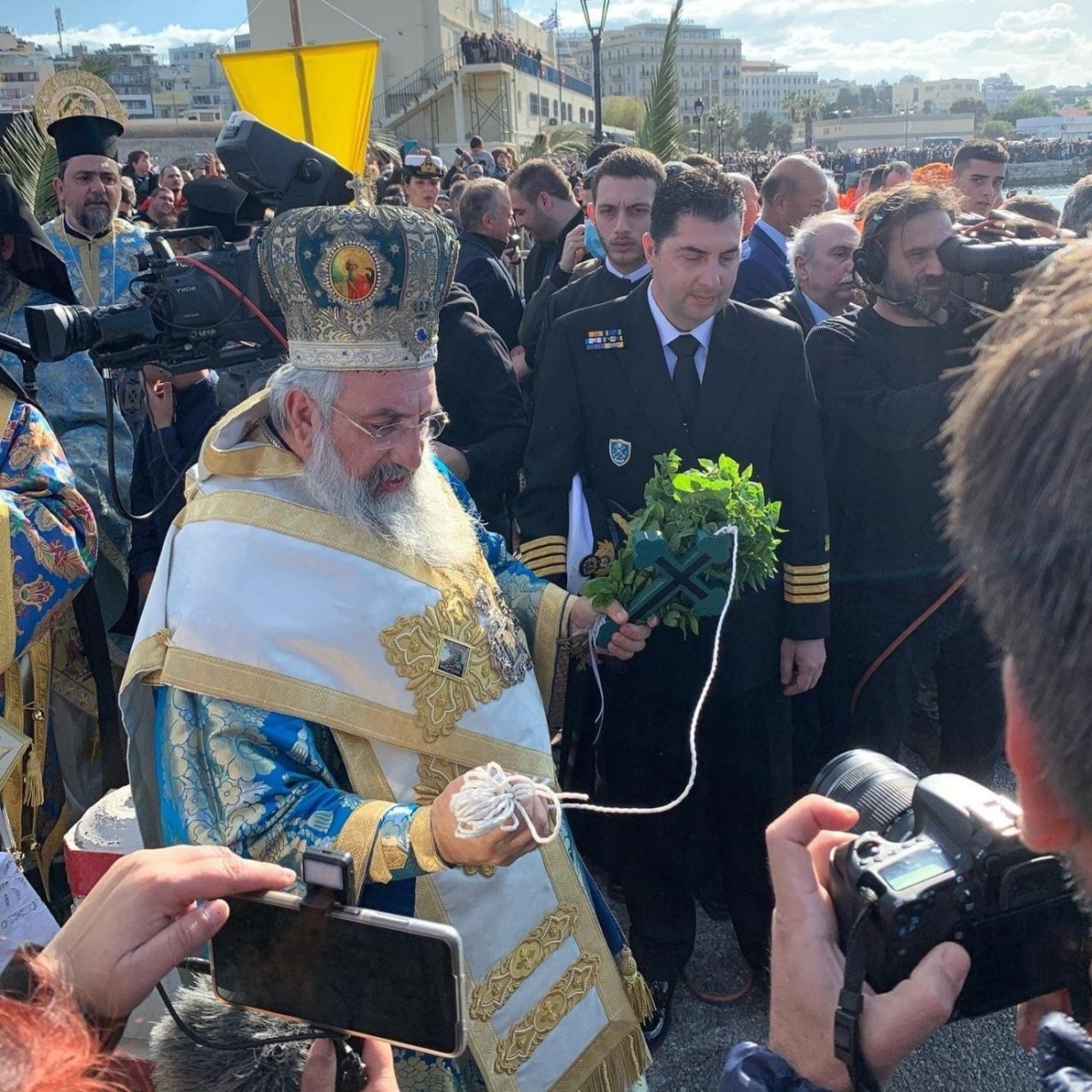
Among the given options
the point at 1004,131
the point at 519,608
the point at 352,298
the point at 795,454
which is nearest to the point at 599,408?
the point at 795,454

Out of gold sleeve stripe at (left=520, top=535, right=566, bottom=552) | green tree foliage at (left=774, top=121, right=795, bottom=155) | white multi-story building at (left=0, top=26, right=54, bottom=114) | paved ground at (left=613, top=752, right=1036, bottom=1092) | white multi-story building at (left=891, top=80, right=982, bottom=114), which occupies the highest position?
white multi-story building at (left=891, top=80, right=982, bottom=114)

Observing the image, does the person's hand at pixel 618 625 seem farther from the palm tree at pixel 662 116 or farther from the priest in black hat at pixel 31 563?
the palm tree at pixel 662 116

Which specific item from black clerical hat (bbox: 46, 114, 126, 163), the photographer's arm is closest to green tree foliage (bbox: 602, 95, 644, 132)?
black clerical hat (bbox: 46, 114, 126, 163)

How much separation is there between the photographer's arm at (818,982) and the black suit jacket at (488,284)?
168 inches

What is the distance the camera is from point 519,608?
2.52 meters

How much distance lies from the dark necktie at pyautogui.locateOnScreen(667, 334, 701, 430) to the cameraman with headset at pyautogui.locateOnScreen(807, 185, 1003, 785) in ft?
2.00

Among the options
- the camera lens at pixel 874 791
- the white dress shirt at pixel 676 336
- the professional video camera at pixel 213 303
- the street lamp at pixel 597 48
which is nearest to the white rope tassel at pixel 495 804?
the camera lens at pixel 874 791

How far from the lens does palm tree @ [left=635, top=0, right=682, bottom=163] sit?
7055 mm

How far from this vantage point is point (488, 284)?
5.30 metres

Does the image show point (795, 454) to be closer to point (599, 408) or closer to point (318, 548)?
point (599, 408)

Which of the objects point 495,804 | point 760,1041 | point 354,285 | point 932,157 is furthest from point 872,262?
point 932,157

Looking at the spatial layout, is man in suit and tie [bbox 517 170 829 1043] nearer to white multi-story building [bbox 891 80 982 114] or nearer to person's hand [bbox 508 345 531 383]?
person's hand [bbox 508 345 531 383]

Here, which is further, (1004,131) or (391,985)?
(1004,131)

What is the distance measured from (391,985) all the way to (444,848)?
0.49m
